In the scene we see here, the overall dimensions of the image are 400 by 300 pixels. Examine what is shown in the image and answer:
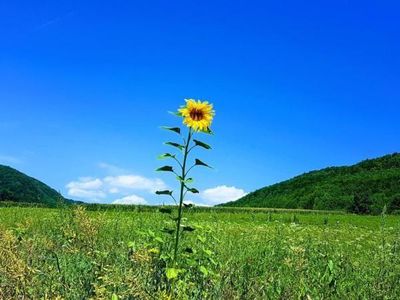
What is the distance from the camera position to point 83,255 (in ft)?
19.2

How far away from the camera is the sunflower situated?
581 cm

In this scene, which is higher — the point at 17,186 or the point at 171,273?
the point at 17,186

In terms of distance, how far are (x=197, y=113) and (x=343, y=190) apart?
2232 inches

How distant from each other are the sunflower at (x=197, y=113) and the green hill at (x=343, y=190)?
44.4 m

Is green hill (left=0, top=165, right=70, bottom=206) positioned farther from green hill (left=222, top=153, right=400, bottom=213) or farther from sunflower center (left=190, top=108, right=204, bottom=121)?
sunflower center (left=190, top=108, right=204, bottom=121)

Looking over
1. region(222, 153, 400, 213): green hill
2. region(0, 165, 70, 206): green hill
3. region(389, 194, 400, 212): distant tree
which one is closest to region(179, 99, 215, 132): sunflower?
region(222, 153, 400, 213): green hill

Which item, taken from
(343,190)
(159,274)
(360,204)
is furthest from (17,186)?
(159,274)

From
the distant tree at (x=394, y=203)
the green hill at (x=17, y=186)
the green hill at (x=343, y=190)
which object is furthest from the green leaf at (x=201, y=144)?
the green hill at (x=17, y=186)

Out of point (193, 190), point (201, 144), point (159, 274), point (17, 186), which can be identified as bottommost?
point (159, 274)

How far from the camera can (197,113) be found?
587 centimetres

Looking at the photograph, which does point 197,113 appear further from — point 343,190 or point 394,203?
point 343,190

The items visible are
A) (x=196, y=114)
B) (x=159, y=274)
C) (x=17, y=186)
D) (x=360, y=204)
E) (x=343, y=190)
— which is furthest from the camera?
(x=17, y=186)

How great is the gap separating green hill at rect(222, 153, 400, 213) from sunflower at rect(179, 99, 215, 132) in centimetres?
4435

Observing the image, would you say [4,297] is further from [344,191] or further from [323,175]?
[323,175]
